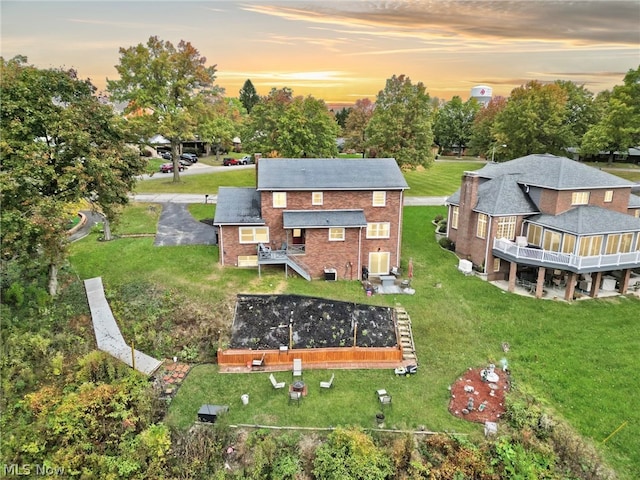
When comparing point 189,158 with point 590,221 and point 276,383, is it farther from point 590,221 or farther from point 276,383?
point 590,221

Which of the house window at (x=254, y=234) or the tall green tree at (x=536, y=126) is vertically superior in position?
the tall green tree at (x=536, y=126)

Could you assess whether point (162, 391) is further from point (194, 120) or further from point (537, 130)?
point (537, 130)

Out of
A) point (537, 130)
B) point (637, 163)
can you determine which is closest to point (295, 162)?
point (537, 130)

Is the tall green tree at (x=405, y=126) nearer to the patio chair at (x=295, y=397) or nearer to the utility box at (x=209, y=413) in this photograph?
the patio chair at (x=295, y=397)

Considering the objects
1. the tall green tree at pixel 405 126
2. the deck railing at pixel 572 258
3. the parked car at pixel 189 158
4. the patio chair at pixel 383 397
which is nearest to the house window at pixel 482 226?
the deck railing at pixel 572 258

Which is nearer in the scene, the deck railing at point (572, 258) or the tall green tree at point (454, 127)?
the deck railing at point (572, 258)

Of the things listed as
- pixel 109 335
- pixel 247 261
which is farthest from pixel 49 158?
pixel 247 261

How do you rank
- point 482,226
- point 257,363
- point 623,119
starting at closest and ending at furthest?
point 257,363 → point 482,226 → point 623,119

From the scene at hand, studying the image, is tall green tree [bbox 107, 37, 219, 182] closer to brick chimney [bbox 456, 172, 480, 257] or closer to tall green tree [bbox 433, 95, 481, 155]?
brick chimney [bbox 456, 172, 480, 257]
